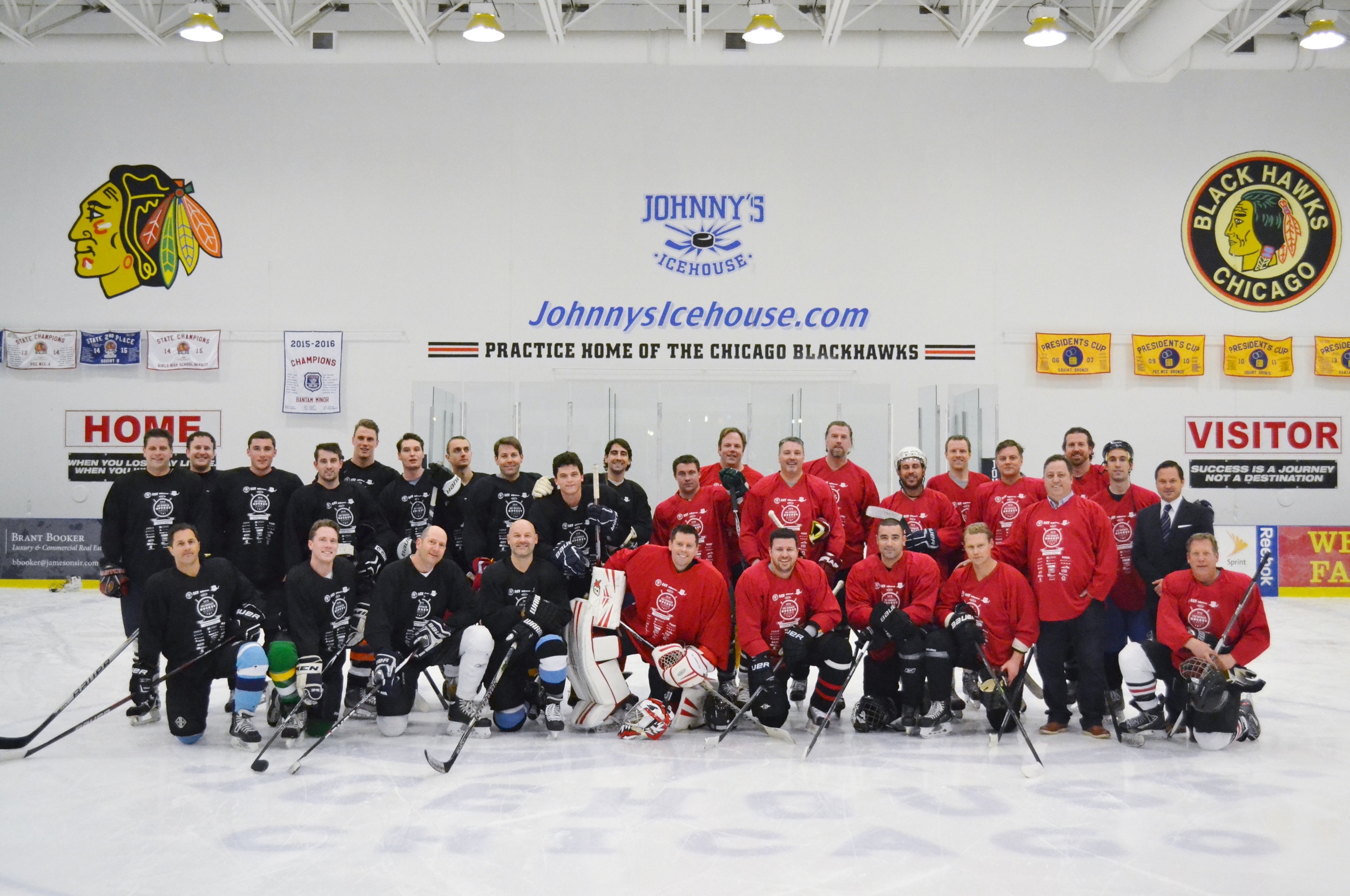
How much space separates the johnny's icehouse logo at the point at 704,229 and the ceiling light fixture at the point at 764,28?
2.15m

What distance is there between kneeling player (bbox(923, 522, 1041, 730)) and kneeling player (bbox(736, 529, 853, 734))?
46cm

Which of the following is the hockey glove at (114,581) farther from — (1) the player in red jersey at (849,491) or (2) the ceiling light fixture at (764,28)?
(2) the ceiling light fixture at (764,28)

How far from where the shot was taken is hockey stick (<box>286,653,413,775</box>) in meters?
4.29

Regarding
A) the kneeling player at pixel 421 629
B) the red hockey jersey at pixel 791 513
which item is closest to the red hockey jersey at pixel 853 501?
the red hockey jersey at pixel 791 513

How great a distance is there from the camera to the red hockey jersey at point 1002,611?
503 cm

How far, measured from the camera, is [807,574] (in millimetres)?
5242

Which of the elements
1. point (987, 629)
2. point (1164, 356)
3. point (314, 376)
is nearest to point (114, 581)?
point (987, 629)

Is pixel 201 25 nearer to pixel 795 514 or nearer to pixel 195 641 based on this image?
pixel 195 641

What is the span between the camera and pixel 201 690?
479cm

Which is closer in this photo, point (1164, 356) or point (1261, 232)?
point (1164, 356)

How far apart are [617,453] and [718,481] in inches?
31.6

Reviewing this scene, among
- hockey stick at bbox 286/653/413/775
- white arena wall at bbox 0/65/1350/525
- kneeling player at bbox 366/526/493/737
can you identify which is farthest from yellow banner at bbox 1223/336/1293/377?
hockey stick at bbox 286/653/413/775

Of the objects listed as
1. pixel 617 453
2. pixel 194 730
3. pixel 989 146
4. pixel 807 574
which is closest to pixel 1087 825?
pixel 807 574

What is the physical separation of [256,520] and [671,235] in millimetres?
6942
